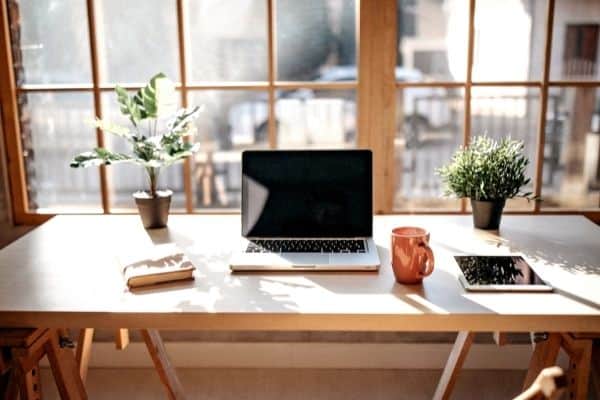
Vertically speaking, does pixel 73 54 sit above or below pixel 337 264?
above

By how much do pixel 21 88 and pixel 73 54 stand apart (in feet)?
0.80

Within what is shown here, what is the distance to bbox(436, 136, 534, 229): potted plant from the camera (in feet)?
6.40

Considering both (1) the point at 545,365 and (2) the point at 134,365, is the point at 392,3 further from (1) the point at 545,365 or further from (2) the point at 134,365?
(2) the point at 134,365

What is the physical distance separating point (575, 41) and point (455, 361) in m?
1.30

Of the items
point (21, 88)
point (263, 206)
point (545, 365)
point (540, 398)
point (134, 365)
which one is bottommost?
point (134, 365)

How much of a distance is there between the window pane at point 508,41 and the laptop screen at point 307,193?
0.81 m

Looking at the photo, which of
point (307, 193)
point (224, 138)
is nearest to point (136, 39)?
point (224, 138)

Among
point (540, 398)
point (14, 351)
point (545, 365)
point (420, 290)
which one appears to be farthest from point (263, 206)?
point (540, 398)

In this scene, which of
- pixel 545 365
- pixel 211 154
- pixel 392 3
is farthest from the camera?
pixel 211 154

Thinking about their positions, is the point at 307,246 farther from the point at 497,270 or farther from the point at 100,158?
the point at 100,158

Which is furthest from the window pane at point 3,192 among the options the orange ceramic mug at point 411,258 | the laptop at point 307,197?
the orange ceramic mug at point 411,258

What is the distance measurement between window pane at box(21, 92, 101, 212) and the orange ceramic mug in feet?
4.88

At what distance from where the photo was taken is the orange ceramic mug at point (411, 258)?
1.54m

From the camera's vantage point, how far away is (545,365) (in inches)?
65.2
